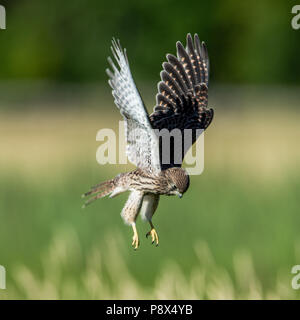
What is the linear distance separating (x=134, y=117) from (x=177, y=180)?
Result: 347mm

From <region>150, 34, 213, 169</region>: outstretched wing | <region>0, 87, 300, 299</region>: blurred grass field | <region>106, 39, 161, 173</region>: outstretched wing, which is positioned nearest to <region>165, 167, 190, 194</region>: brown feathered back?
<region>106, 39, 161, 173</region>: outstretched wing

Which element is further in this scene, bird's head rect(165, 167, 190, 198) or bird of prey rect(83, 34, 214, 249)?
bird's head rect(165, 167, 190, 198)

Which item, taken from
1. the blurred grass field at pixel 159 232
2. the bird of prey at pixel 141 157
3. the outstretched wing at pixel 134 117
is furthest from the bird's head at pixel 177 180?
the blurred grass field at pixel 159 232

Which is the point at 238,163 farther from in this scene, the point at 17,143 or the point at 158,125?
the point at 158,125

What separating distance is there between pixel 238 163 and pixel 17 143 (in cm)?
605

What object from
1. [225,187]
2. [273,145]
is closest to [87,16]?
[273,145]

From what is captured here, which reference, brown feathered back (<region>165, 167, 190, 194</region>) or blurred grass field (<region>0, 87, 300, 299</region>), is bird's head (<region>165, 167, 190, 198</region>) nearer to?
brown feathered back (<region>165, 167, 190, 194</region>)

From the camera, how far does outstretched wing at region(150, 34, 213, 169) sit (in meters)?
4.00

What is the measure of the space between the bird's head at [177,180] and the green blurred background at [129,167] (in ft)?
5.60

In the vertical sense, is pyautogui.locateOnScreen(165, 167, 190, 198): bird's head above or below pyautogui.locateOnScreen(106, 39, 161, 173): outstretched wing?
below

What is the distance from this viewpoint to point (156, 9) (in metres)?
26.2

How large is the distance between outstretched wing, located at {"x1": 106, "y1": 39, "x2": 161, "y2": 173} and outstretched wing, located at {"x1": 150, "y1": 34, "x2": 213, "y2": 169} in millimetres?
361

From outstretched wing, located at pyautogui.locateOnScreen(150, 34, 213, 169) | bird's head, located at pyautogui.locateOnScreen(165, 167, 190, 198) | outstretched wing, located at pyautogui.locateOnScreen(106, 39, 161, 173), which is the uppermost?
outstretched wing, located at pyautogui.locateOnScreen(150, 34, 213, 169)

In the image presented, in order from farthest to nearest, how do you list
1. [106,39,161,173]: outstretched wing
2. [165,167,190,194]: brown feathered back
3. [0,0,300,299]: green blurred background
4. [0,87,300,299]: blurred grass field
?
[0,0,300,299]: green blurred background → [0,87,300,299]: blurred grass field → [165,167,190,194]: brown feathered back → [106,39,161,173]: outstretched wing
